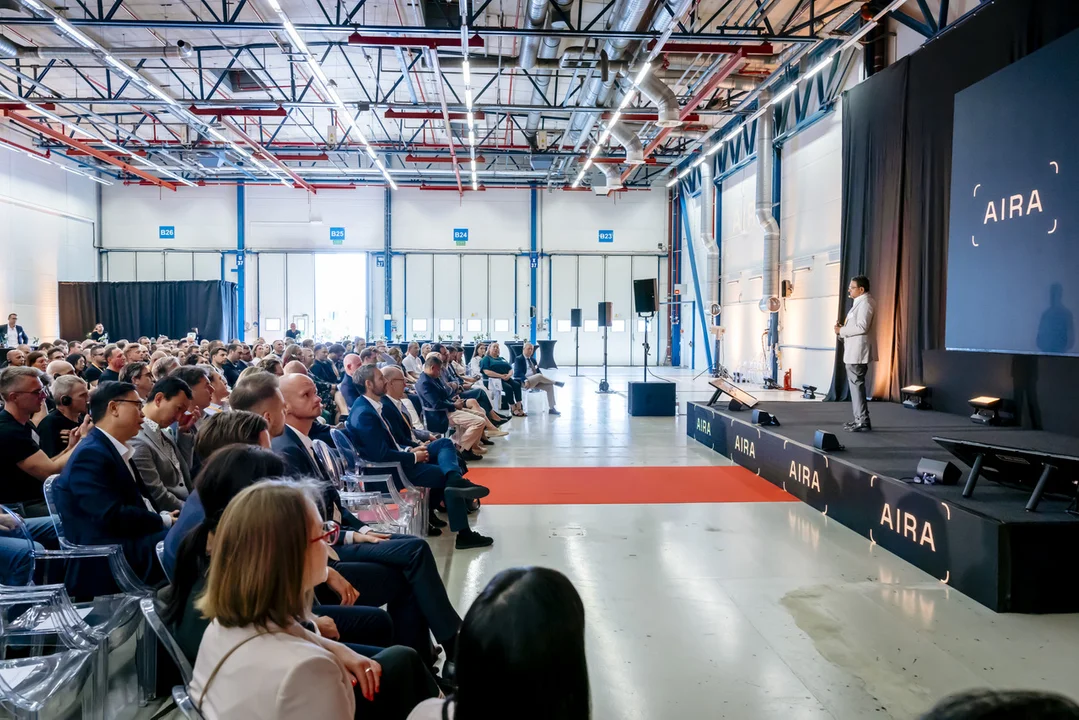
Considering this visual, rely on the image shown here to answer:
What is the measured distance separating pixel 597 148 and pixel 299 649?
47.3 ft

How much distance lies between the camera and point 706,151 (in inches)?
674

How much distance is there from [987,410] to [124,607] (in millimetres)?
7473

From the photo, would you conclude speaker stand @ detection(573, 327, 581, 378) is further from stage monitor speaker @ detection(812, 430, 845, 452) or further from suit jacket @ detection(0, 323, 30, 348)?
stage monitor speaker @ detection(812, 430, 845, 452)

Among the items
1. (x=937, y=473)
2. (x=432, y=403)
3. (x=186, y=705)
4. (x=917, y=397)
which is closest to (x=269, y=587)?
(x=186, y=705)

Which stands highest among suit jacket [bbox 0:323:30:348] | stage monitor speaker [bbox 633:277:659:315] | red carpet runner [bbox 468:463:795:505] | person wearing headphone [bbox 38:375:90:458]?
stage monitor speaker [bbox 633:277:659:315]

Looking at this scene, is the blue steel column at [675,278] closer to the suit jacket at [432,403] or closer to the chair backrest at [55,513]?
the suit jacket at [432,403]

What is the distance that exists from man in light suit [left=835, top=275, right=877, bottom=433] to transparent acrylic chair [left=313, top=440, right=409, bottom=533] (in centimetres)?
457

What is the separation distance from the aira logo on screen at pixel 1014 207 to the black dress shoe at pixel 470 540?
499 centimetres

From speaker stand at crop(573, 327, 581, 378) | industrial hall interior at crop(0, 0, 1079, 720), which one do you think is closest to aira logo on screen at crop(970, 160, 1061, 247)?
industrial hall interior at crop(0, 0, 1079, 720)

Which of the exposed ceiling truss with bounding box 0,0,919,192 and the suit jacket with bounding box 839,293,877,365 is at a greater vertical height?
the exposed ceiling truss with bounding box 0,0,919,192

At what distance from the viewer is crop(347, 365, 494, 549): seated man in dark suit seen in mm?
4469

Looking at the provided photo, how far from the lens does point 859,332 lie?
21.7 feet

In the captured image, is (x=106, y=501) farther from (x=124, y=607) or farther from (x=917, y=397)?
(x=917, y=397)

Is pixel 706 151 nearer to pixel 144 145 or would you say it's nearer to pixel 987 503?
pixel 144 145
